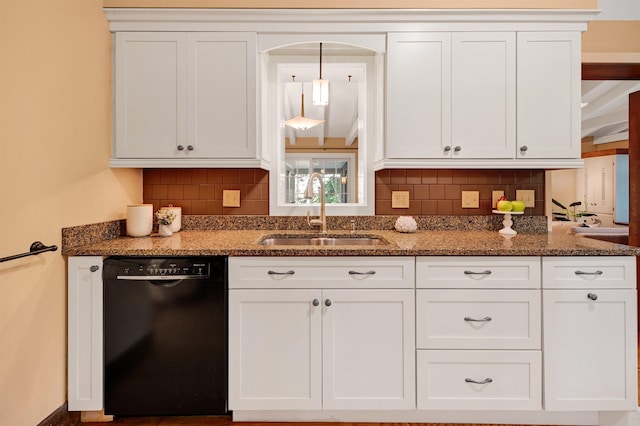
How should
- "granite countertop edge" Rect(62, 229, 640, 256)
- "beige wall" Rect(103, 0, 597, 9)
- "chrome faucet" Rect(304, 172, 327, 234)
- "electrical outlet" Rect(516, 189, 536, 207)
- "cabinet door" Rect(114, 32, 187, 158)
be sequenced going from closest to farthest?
"granite countertop edge" Rect(62, 229, 640, 256)
"cabinet door" Rect(114, 32, 187, 158)
"beige wall" Rect(103, 0, 597, 9)
"chrome faucet" Rect(304, 172, 327, 234)
"electrical outlet" Rect(516, 189, 536, 207)

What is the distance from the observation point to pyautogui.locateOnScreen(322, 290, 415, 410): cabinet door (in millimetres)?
1709

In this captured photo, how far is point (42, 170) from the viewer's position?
1.59 m

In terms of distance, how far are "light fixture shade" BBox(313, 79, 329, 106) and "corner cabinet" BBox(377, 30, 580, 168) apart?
487 mm

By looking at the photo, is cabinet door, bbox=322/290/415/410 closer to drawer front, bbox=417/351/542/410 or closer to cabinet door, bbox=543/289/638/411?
drawer front, bbox=417/351/542/410

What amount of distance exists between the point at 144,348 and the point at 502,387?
1.68 m

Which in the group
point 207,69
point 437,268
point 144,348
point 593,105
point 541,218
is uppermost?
point 593,105

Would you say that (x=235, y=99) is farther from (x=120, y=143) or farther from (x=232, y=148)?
(x=120, y=143)

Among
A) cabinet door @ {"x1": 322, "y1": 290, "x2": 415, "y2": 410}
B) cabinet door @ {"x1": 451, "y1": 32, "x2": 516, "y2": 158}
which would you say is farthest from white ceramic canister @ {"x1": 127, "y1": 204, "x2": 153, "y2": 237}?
cabinet door @ {"x1": 451, "y1": 32, "x2": 516, "y2": 158}

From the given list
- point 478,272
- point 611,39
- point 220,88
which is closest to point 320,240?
point 478,272

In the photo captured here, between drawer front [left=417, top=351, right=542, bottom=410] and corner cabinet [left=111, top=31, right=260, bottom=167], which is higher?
corner cabinet [left=111, top=31, right=260, bottom=167]

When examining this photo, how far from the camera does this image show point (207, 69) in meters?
2.04

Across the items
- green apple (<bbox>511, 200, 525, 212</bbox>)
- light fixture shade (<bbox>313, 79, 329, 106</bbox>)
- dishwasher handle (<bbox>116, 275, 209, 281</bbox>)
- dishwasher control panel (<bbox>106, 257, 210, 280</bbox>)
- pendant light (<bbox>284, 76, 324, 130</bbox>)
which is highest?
light fixture shade (<bbox>313, 79, 329, 106</bbox>)

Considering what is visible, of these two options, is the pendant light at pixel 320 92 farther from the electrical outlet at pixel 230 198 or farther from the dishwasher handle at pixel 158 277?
the dishwasher handle at pixel 158 277

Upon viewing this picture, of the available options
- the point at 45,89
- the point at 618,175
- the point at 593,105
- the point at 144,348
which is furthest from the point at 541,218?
the point at 618,175
